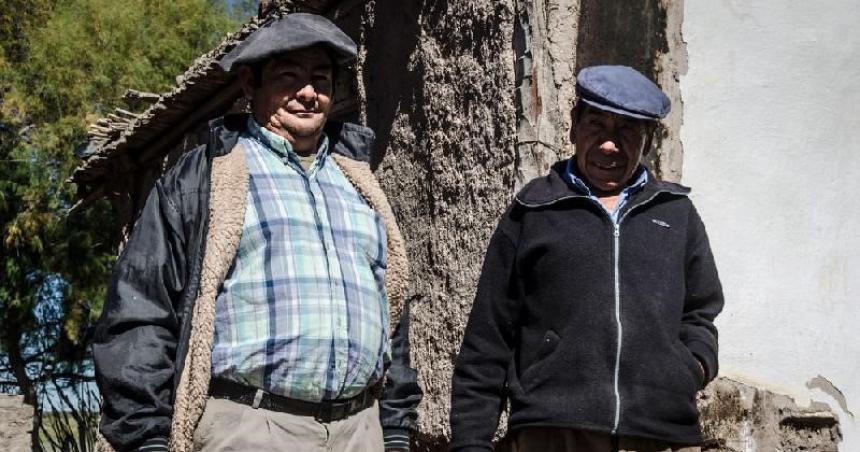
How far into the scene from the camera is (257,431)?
2.59m

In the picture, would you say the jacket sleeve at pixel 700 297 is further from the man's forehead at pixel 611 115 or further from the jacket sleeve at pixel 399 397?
the jacket sleeve at pixel 399 397

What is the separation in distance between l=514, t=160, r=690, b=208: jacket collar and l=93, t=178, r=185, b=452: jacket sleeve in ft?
2.85

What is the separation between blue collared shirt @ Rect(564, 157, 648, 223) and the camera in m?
2.86

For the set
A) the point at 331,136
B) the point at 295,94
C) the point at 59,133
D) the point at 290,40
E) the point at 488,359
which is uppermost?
the point at 290,40

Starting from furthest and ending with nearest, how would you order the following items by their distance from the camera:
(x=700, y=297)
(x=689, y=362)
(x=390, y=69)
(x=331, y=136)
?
(x=390, y=69), (x=331, y=136), (x=700, y=297), (x=689, y=362)

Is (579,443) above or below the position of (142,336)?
below

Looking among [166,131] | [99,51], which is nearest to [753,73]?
[166,131]

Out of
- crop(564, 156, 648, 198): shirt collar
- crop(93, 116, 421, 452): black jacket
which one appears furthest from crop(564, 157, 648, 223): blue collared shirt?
crop(93, 116, 421, 452): black jacket

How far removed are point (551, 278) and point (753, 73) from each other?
1866 millimetres

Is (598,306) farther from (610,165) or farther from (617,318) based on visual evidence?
(610,165)

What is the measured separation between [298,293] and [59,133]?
11.6 meters

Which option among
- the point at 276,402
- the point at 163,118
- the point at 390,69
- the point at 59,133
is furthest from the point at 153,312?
the point at 59,133

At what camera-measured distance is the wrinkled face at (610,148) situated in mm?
2891

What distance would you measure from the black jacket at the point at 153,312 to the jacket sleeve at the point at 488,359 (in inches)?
28.3
